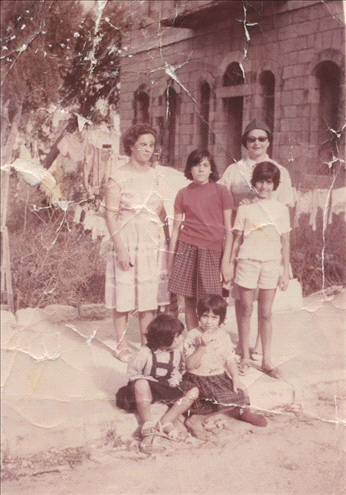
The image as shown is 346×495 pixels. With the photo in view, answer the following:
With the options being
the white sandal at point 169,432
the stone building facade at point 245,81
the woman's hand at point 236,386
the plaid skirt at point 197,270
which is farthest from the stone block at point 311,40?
the white sandal at point 169,432

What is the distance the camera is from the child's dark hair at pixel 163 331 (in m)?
1.80

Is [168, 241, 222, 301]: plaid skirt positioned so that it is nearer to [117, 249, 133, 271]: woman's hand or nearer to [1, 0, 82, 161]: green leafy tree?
[117, 249, 133, 271]: woman's hand

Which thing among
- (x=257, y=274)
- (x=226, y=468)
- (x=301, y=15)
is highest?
(x=301, y=15)

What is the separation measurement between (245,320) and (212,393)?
0.23 meters

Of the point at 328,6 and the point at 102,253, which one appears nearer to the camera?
the point at 328,6

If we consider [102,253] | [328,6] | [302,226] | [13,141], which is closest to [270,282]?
[302,226]

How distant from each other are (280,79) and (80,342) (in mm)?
961

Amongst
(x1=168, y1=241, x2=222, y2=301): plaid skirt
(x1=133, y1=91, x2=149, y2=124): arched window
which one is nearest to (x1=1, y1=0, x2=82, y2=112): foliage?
(x1=133, y1=91, x2=149, y2=124): arched window

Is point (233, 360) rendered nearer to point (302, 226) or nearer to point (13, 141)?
point (302, 226)

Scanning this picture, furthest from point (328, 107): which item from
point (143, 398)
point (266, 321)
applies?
point (143, 398)

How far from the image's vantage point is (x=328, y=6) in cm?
173

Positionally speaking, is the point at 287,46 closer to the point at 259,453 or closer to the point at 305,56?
the point at 305,56

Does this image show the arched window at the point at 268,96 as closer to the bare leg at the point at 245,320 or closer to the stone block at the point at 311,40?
the stone block at the point at 311,40

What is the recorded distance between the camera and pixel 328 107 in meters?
1.77
